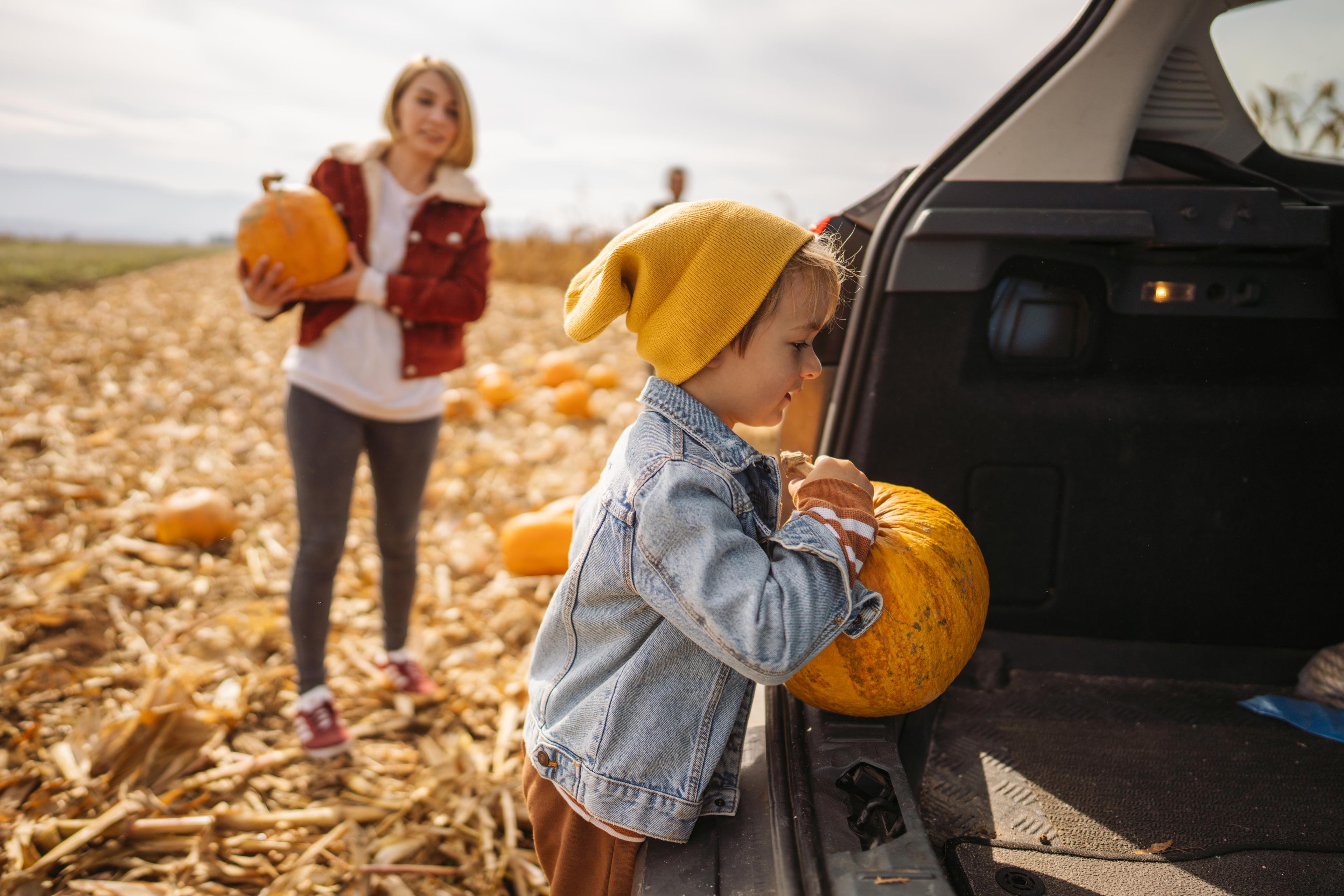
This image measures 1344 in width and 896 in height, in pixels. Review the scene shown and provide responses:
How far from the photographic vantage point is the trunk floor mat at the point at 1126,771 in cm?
173

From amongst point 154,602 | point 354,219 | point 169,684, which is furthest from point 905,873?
point 154,602

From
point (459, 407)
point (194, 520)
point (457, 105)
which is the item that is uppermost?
point (457, 105)

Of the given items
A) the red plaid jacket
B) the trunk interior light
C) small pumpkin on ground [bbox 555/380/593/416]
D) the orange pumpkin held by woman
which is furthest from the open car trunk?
small pumpkin on ground [bbox 555/380/593/416]

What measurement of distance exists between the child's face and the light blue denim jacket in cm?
4

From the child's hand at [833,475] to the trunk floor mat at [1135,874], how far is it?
0.75 metres

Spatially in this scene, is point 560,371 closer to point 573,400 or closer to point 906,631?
point 573,400

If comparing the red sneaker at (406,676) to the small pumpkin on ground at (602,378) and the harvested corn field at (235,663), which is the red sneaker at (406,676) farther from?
the small pumpkin on ground at (602,378)

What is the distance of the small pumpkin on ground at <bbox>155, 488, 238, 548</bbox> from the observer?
13.1ft

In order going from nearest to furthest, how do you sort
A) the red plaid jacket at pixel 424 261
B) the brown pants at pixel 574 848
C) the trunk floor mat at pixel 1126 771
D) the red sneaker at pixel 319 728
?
the brown pants at pixel 574 848 → the trunk floor mat at pixel 1126 771 → the red plaid jacket at pixel 424 261 → the red sneaker at pixel 319 728

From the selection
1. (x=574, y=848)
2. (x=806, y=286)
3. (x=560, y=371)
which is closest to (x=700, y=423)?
(x=806, y=286)

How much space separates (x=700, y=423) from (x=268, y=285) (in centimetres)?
177

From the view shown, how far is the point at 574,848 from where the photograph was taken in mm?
1525

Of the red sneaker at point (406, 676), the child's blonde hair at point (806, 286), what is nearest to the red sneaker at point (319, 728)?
the red sneaker at point (406, 676)

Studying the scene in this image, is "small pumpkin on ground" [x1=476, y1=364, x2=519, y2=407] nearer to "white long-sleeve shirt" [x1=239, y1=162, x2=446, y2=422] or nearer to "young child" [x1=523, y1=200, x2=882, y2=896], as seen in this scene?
"white long-sleeve shirt" [x1=239, y1=162, x2=446, y2=422]
